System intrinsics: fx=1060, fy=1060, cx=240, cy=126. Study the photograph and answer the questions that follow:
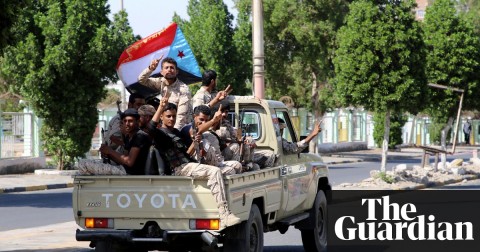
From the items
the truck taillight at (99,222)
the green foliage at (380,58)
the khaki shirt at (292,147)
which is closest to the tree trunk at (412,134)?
the green foliage at (380,58)

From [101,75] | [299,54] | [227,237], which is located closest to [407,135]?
[299,54]

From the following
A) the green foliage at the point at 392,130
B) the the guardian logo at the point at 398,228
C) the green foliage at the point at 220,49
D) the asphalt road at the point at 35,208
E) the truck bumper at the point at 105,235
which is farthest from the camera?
the green foliage at the point at 392,130

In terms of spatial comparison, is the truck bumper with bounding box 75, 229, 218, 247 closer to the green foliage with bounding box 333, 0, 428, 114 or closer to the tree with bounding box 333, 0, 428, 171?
the tree with bounding box 333, 0, 428, 171

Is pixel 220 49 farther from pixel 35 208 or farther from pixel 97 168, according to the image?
pixel 97 168

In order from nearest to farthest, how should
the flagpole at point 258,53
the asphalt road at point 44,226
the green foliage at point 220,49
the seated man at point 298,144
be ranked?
the seated man at point 298,144 < the asphalt road at point 44,226 < the flagpole at point 258,53 < the green foliage at point 220,49

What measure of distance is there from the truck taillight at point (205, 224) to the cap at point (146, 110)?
179 centimetres

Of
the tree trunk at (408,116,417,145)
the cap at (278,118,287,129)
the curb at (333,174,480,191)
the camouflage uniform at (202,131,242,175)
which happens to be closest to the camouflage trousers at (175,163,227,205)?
the camouflage uniform at (202,131,242,175)

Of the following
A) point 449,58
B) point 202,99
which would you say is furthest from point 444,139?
point 202,99

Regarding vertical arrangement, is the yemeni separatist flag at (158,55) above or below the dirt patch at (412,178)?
above

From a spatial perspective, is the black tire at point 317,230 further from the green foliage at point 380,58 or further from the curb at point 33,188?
the green foliage at point 380,58

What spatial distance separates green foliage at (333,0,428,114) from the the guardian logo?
1073cm

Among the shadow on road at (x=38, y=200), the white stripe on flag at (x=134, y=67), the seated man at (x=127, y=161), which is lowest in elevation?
the shadow on road at (x=38, y=200)

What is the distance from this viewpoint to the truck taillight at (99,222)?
35.4ft

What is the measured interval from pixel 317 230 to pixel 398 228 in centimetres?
304
